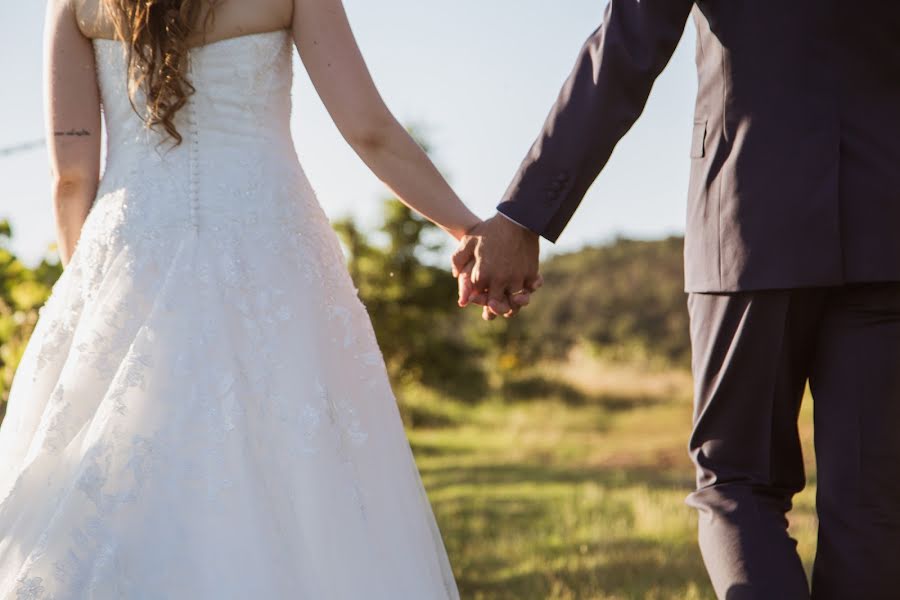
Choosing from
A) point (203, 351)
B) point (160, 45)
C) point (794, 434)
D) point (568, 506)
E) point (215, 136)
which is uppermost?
point (160, 45)

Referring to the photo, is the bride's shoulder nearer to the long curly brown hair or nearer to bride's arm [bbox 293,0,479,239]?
the long curly brown hair

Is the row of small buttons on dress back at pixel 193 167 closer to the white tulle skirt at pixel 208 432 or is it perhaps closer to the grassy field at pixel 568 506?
the white tulle skirt at pixel 208 432

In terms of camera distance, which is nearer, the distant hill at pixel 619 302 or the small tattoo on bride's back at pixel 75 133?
the small tattoo on bride's back at pixel 75 133

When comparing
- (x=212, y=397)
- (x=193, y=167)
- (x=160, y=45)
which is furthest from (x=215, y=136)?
(x=212, y=397)

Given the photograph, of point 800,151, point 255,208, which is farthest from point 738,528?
point 255,208

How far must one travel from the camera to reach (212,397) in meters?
2.53

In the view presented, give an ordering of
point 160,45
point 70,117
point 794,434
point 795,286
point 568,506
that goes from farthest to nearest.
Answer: point 568,506, point 70,117, point 160,45, point 794,434, point 795,286

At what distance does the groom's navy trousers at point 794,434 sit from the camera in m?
2.34

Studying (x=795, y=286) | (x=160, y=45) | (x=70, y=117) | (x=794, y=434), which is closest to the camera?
(x=795, y=286)

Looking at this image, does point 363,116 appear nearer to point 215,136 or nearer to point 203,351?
point 215,136

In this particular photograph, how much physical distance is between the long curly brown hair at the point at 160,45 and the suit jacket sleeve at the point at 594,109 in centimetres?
83

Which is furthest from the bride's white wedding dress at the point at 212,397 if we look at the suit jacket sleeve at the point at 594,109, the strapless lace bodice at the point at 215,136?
the suit jacket sleeve at the point at 594,109

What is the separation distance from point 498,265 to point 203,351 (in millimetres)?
818

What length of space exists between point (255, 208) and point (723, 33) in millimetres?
1128
